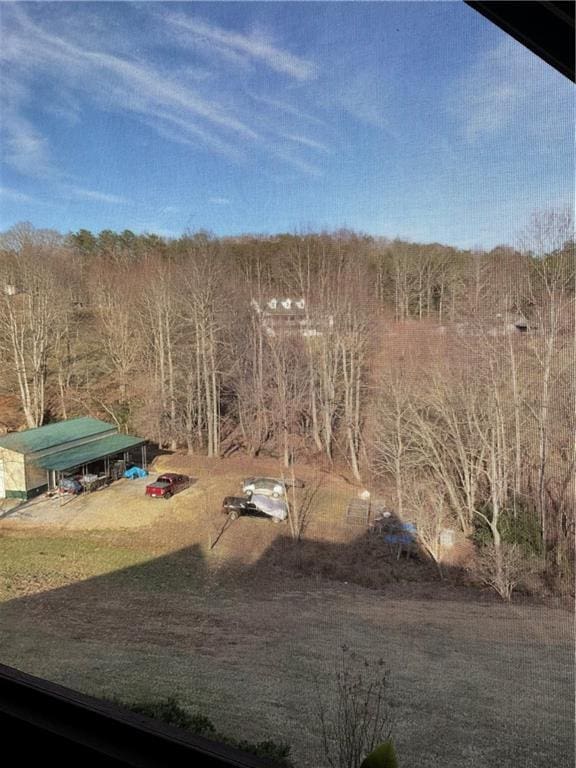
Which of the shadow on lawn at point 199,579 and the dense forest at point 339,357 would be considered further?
the shadow on lawn at point 199,579

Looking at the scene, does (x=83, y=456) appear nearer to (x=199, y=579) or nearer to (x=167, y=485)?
(x=167, y=485)

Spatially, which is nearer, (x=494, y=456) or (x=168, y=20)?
(x=168, y=20)

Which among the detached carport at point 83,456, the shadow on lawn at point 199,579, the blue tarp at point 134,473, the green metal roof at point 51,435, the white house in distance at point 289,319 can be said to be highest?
the white house in distance at point 289,319

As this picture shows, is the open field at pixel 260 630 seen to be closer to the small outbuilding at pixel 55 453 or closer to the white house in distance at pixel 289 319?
the small outbuilding at pixel 55 453

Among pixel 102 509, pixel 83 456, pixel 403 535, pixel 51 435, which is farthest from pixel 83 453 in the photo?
pixel 403 535

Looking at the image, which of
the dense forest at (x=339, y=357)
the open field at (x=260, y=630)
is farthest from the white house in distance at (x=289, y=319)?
the open field at (x=260, y=630)

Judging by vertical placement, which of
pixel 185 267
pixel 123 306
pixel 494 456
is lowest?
pixel 494 456

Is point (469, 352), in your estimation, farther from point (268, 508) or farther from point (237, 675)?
point (268, 508)

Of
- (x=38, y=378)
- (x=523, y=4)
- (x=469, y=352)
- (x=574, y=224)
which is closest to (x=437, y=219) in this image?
(x=574, y=224)
